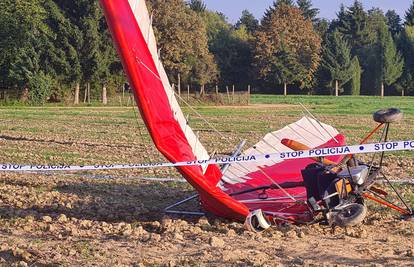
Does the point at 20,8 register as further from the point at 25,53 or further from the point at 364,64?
the point at 364,64

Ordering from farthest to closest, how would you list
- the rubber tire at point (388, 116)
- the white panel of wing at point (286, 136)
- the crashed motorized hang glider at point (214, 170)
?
the white panel of wing at point (286, 136) → the rubber tire at point (388, 116) → the crashed motorized hang glider at point (214, 170)

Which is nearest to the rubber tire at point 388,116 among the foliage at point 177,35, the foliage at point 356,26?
the foliage at point 177,35

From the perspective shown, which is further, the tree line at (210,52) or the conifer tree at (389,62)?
the conifer tree at (389,62)

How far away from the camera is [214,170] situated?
7762mm

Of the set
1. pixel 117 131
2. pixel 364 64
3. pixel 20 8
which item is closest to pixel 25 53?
pixel 20 8

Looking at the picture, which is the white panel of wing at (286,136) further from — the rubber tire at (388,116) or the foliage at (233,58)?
the foliage at (233,58)

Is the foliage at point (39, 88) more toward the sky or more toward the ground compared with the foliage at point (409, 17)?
more toward the ground

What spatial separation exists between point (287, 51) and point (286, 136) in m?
64.5

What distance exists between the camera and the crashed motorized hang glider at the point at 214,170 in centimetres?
625

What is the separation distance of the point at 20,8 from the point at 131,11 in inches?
2034

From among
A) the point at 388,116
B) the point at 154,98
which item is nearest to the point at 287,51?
the point at 388,116

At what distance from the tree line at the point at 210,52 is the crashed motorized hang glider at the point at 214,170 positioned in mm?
44055

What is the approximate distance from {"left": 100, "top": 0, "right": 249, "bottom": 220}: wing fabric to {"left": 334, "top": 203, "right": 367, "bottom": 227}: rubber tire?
86cm

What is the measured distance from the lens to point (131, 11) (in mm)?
6309
